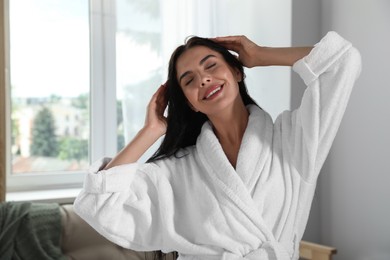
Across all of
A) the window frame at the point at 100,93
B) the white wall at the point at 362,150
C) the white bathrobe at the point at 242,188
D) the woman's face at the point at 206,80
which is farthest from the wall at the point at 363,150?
the window frame at the point at 100,93

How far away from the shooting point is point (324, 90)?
1.21 metres

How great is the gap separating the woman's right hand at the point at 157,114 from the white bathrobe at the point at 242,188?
0.33ft

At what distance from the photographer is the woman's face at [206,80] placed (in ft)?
4.27

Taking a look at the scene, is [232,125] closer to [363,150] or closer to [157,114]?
[157,114]

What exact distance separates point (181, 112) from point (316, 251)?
676mm

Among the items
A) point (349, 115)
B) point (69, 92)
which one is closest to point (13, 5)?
point (69, 92)

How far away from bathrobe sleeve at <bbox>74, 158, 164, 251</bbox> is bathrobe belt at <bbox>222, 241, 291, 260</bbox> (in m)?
0.21

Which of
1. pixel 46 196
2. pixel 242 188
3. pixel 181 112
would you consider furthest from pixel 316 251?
pixel 46 196

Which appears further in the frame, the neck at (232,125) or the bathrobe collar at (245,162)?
the neck at (232,125)

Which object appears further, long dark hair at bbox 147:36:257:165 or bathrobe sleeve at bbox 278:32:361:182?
long dark hair at bbox 147:36:257:165

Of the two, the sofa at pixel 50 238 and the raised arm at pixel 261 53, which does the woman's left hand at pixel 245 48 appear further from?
the sofa at pixel 50 238

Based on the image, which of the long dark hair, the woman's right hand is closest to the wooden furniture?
the long dark hair

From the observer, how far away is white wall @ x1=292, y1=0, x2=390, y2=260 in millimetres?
1680

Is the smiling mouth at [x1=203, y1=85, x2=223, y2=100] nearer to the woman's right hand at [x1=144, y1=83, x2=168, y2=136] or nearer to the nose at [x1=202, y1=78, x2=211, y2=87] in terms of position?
the nose at [x1=202, y1=78, x2=211, y2=87]
